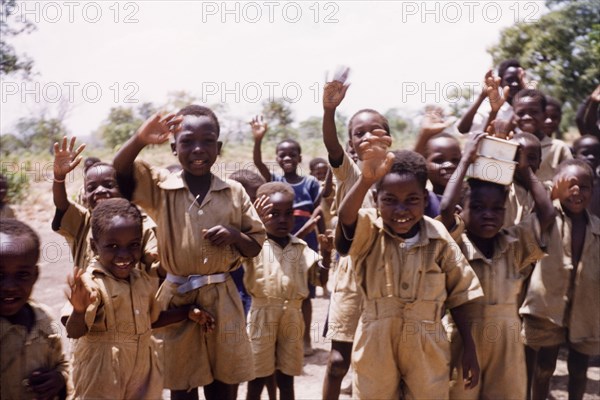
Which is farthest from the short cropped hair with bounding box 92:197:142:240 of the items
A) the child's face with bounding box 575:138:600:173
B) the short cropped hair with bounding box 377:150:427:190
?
the child's face with bounding box 575:138:600:173

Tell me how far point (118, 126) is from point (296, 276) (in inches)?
773

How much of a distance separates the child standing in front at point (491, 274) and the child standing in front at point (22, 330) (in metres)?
1.97

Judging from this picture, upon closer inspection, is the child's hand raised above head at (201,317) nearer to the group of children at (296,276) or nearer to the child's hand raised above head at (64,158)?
the group of children at (296,276)

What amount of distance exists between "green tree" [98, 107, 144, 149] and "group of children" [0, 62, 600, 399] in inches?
728

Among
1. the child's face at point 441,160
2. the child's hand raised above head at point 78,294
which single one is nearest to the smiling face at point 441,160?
the child's face at point 441,160

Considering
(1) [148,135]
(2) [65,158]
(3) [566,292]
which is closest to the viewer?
(1) [148,135]

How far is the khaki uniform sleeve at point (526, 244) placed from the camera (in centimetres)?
351

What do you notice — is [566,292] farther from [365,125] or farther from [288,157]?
[288,157]

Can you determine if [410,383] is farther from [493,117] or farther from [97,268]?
[493,117]

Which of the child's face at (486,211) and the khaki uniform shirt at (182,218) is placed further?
the child's face at (486,211)

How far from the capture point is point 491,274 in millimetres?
3391

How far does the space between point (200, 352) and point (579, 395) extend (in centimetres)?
255

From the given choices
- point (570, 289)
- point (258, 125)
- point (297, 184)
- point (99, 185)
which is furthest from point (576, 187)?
point (297, 184)

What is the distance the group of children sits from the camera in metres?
2.84
